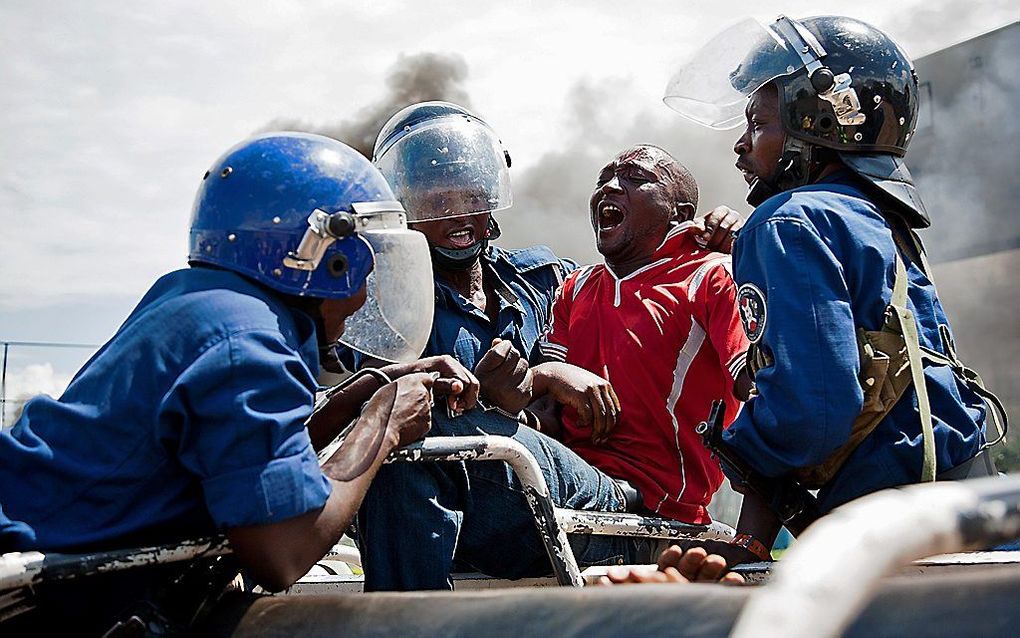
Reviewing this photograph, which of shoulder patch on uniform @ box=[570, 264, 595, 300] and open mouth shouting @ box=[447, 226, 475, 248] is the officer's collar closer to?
open mouth shouting @ box=[447, 226, 475, 248]

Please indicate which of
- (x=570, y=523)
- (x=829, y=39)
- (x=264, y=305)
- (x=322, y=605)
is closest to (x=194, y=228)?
(x=264, y=305)

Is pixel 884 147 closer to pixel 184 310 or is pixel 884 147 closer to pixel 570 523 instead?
pixel 570 523

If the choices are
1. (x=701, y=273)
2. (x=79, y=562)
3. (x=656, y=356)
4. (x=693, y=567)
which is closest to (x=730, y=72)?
(x=701, y=273)

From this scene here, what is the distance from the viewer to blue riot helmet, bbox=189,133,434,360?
2508 mm

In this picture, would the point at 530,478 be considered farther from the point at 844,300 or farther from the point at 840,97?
the point at 840,97

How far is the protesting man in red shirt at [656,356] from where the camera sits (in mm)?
3631

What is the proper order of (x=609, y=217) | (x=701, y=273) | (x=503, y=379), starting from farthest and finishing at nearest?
(x=609, y=217)
(x=701, y=273)
(x=503, y=379)

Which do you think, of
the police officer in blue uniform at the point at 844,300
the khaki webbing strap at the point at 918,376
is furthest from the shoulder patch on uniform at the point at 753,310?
the khaki webbing strap at the point at 918,376

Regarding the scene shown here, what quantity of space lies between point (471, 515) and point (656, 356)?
861mm

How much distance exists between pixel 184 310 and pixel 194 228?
397 millimetres

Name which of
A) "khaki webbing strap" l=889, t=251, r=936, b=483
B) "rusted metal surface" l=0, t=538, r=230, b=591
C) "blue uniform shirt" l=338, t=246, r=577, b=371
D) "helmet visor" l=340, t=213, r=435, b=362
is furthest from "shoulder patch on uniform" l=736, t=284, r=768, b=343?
"rusted metal surface" l=0, t=538, r=230, b=591

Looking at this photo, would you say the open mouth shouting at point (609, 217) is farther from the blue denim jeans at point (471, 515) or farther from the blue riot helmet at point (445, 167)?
the blue denim jeans at point (471, 515)

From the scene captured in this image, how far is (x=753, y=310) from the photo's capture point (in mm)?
2916

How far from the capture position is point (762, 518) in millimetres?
3121
